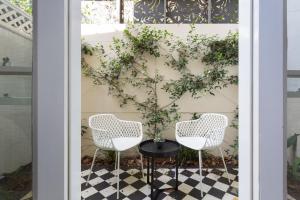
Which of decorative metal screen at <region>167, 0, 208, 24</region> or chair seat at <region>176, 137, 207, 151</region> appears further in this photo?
decorative metal screen at <region>167, 0, 208, 24</region>

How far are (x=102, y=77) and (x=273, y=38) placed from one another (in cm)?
318

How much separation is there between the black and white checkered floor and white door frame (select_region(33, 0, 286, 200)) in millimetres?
2100

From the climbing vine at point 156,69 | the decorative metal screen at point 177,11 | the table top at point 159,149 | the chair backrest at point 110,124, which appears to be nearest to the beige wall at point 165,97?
the climbing vine at point 156,69

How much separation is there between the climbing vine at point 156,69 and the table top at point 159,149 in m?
0.80

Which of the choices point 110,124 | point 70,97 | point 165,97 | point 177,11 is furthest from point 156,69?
point 70,97

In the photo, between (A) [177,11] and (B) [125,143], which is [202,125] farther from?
(A) [177,11]

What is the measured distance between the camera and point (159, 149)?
2445 millimetres

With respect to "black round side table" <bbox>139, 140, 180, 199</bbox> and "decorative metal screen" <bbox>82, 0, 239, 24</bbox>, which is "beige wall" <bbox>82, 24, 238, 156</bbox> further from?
"black round side table" <bbox>139, 140, 180, 199</bbox>

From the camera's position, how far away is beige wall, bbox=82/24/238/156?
3443 millimetres

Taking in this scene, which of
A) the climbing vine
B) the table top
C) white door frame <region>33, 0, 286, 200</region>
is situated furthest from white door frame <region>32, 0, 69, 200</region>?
the climbing vine

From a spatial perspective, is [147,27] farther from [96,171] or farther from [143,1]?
[96,171]

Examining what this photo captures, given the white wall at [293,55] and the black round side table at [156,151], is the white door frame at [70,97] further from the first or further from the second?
the black round side table at [156,151]

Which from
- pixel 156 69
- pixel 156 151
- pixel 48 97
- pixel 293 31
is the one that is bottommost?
pixel 156 151

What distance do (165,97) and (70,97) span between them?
2990 millimetres
